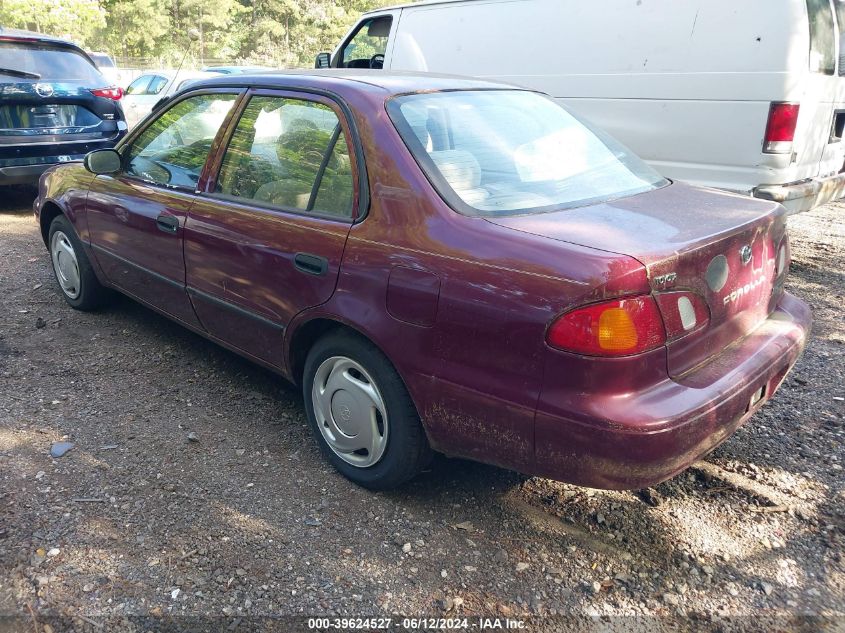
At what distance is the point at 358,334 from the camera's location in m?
2.72

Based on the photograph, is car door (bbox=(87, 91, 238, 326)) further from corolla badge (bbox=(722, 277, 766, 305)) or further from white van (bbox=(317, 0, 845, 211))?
white van (bbox=(317, 0, 845, 211))

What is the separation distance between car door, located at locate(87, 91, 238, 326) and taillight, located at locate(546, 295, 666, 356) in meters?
2.14

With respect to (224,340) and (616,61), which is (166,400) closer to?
(224,340)

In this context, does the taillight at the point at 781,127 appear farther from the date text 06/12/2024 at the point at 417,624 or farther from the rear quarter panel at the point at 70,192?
the rear quarter panel at the point at 70,192

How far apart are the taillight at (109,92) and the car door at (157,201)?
3.94m

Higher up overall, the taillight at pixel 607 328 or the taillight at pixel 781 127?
the taillight at pixel 781 127

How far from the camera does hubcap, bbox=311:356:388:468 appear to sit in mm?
2757

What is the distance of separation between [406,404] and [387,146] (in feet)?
3.20

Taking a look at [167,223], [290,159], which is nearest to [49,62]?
[167,223]

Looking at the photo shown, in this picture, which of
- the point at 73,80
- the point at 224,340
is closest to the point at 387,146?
the point at 224,340

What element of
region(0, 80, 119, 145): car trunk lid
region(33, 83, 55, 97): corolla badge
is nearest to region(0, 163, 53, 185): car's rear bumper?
region(0, 80, 119, 145): car trunk lid

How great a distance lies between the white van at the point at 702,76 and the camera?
541 cm

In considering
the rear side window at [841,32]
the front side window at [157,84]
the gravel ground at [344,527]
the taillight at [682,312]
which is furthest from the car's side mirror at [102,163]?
the front side window at [157,84]

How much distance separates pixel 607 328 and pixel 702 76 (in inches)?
178
